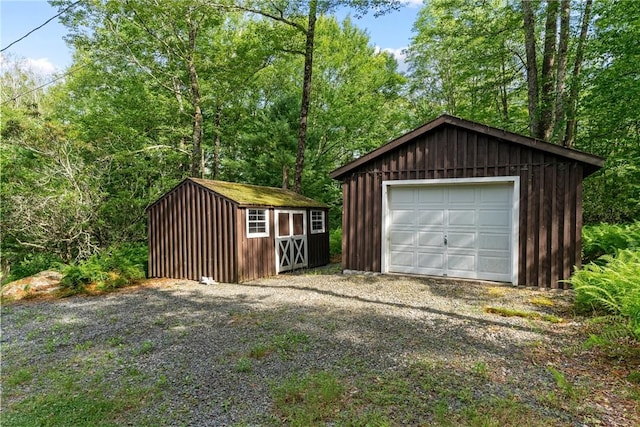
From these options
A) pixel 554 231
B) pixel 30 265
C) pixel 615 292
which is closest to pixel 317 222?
pixel 554 231

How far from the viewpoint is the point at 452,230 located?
8055 mm

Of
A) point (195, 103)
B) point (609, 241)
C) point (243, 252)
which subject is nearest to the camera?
point (609, 241)

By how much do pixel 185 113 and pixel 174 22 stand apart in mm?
3502

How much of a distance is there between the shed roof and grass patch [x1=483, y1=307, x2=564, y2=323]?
131 inches

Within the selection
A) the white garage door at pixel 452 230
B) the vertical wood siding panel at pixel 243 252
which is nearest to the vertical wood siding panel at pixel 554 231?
the white garage door at pixel 452 230

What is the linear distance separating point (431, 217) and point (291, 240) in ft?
13.4

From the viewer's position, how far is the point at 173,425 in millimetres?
2693

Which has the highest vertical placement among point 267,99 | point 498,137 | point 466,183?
point 267,99

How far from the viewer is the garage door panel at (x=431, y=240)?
8.21 meters

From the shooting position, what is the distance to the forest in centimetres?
1020

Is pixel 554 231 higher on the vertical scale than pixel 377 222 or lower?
lower

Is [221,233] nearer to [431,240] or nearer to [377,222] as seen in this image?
[377,222]

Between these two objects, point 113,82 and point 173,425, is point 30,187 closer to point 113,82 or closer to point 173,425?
point 113,82

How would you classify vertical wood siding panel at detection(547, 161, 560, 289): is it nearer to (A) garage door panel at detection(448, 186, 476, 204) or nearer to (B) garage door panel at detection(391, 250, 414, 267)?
(A) garage door panel at detection(448, 186, 476, 204)
